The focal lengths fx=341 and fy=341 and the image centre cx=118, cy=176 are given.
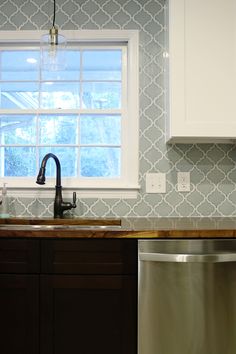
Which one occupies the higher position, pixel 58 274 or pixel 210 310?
pixel 58 274

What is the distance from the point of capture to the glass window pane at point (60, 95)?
7.97ft

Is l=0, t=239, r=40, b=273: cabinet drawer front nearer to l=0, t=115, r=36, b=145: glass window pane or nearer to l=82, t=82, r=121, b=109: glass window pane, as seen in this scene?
l=0, t=115, r=36, b=145: glass window pane

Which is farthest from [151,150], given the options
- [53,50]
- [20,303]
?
[20,303]

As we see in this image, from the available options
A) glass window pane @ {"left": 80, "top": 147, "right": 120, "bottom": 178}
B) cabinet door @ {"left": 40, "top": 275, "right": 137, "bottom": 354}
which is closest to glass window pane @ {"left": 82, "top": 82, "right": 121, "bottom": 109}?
glass window pane @ {"left": 80, "top": 147, "right": 120, "bottom": 178}

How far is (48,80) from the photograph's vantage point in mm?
2441

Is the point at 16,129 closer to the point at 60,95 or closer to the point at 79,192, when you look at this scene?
the point at 60,95

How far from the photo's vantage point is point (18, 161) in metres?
2.42

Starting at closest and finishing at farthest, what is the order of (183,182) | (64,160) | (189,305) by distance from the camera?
(189,305), (183,182), (64,160)

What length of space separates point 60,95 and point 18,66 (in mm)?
372

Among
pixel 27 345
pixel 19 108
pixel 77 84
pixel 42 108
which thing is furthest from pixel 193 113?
pixel 27 345

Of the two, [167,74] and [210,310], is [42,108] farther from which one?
[210,310]

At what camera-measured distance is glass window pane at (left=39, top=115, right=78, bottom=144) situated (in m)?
Result: 2.42

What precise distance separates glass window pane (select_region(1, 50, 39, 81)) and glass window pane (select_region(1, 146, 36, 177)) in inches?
20.4

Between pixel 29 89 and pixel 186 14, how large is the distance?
1.17 meters
